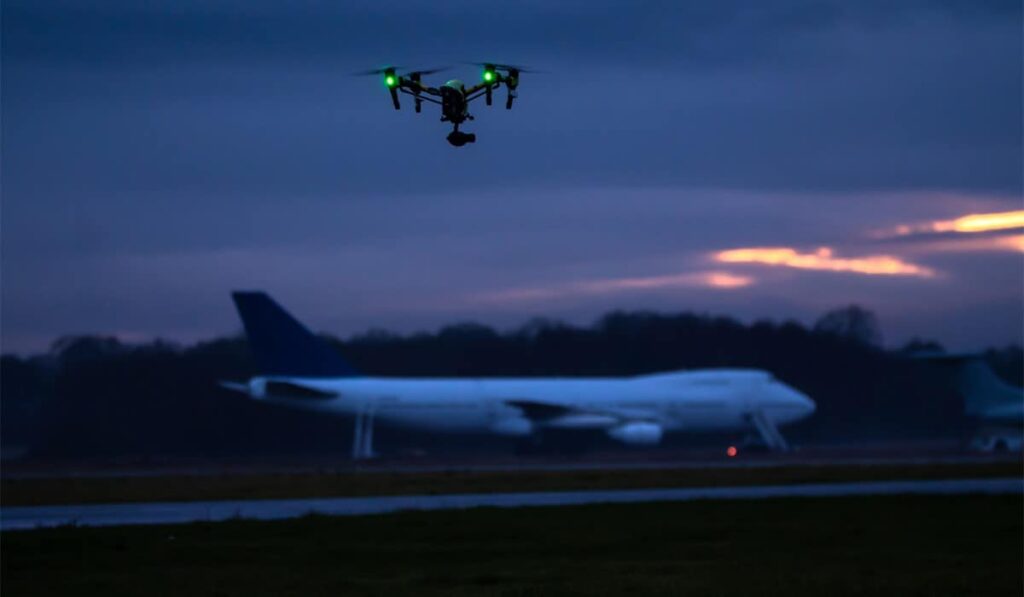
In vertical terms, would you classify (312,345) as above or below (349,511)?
above

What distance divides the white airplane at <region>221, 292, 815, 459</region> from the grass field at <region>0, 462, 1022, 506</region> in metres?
15.8

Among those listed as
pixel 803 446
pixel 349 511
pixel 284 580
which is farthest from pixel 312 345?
pixel 284 580

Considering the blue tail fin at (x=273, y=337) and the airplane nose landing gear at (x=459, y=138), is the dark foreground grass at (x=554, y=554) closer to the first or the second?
the airplane nose landing gear at (x=459, y=138)

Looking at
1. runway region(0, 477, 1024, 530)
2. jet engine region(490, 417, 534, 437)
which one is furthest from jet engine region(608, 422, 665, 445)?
runway region(0, 477, 1024, 530)

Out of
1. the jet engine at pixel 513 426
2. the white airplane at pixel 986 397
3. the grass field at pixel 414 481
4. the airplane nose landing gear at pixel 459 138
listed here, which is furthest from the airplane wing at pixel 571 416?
the airplane nose landing gear at pixel 459 138

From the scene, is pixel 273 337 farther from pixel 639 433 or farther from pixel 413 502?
pixel 413 502

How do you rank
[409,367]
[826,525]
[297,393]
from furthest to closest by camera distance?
[409,367] → [297,393] → [826,525]

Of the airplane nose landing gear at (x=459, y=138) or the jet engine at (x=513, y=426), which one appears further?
the jet engine at (x=513, y=426)

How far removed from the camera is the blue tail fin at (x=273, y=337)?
64.7m

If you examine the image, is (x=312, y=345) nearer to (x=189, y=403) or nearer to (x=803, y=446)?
(x=189, y=403)

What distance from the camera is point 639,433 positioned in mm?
64188

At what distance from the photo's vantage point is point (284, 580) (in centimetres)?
1855

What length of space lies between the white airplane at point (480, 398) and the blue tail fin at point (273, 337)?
1.8 inches

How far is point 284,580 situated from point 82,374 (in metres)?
63.4
